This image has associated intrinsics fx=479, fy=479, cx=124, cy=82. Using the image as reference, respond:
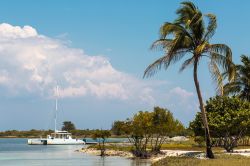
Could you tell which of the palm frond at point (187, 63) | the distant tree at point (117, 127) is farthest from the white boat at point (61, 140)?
the palm frond at point (187, 63)

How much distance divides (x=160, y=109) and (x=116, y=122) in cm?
690

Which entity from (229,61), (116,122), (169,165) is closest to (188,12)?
(229,61)

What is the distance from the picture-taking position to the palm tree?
68562 mm

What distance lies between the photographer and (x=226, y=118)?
182 ft

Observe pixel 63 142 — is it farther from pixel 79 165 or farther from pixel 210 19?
pixel 210 19

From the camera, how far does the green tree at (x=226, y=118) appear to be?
55406mm

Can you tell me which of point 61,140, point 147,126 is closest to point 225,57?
point 147,126

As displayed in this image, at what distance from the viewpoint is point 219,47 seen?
1556 inches

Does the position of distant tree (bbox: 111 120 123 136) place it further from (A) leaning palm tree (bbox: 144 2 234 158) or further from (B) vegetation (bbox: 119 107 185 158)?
(A) leaning palm tree (bbox: 144 2 234 158)

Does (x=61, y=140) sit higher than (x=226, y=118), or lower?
lower

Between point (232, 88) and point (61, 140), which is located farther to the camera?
point (61, 140)

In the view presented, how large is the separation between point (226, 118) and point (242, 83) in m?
15.3

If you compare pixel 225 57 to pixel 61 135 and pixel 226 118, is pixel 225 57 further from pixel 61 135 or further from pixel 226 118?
pixel 61 135

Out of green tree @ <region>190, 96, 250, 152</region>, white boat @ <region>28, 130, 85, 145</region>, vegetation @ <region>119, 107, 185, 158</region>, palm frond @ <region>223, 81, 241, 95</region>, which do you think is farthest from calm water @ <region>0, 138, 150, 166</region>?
white boat @ <region>28, 130, 85, 145</region>
